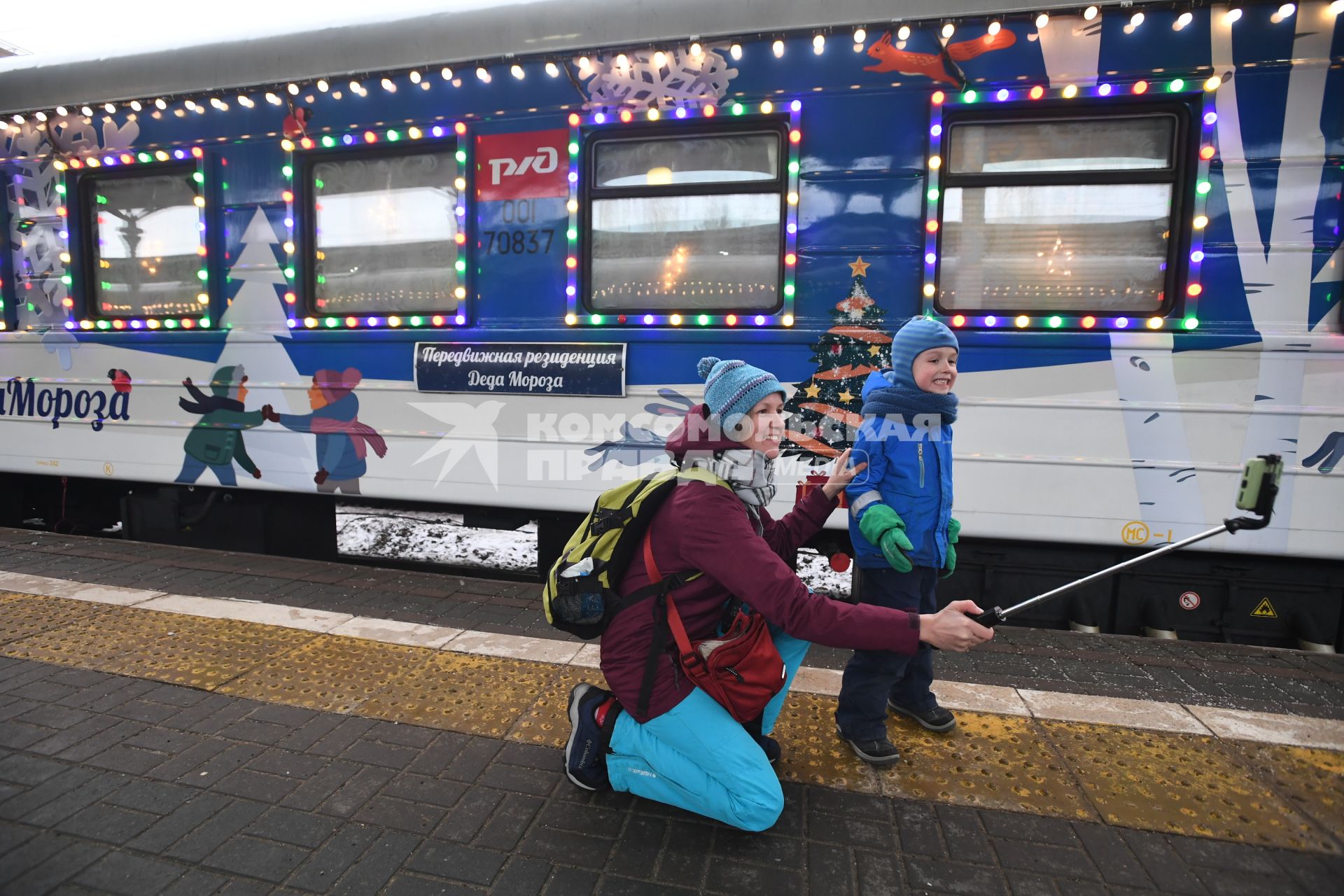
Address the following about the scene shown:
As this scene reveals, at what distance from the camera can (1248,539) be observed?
347cm

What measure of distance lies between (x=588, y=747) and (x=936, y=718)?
1379 mm

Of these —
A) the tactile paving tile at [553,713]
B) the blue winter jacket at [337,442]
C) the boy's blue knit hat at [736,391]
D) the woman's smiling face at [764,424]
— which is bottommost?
the tactile paving tile at [553,713]

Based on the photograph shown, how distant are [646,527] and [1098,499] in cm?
266

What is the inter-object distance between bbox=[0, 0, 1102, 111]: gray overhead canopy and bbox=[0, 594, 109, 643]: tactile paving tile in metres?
3.26

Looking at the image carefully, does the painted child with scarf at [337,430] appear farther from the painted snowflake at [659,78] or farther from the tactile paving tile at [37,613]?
the painted snowflake at [659,78]

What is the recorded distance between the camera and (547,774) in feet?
7.95

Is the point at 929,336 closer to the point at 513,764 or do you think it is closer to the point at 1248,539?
the point at 513,764

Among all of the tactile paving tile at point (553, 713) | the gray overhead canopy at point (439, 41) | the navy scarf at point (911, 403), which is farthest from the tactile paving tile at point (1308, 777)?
the gray overhead canopy at point (439, 41)

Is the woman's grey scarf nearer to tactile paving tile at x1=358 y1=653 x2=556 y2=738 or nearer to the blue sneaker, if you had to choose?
the blue sneaker

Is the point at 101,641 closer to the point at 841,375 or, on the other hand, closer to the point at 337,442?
the point at 337,442

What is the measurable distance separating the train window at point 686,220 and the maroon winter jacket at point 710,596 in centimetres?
194

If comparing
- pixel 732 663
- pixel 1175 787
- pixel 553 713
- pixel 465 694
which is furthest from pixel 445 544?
pixel 1175 787

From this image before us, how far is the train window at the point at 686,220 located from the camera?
3.87 meters

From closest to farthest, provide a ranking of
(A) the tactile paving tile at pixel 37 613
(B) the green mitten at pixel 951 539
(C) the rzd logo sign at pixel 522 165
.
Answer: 1. (B) the green mitten at pixel 951 539
2. (A) the tactile paving tile at pixel 37 613
3. (C) the rzd logo sign at pixel 522 165
